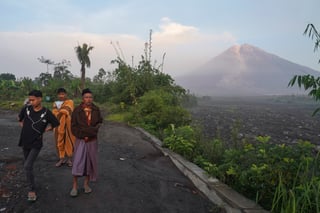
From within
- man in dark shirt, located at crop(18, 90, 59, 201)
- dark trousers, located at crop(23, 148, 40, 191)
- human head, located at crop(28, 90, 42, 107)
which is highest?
human head, located at crop(28, 90, 42, 107)

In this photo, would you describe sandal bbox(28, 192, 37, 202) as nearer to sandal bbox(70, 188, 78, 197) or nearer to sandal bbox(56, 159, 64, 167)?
sandal bbox(70, 188, 78, 197)

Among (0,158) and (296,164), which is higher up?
(296,164)

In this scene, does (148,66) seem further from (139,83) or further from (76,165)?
(76,165)

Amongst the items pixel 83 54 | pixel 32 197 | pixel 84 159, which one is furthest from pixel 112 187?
pixel 83 54

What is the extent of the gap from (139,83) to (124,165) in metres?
9.04

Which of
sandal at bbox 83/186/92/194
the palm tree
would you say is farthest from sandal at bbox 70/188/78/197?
the palm tree

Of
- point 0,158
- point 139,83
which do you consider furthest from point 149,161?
point 139,83

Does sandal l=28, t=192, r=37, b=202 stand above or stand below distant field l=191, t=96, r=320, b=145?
above

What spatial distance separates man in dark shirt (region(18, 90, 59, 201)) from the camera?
14.2 ft

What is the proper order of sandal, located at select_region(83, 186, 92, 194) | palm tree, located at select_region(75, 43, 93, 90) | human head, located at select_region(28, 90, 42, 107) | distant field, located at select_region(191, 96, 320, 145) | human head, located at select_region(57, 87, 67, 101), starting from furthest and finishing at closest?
palm tree, located at select_region(75, 43, 93, 90) < distant field, located at select_region(191, 96, 320, 145) < human head, located at select_region(57, 87, 67, 101) < sandal, located at select_region(83, 186, 92, 194) < human head, located at select_region(28, 90, 42, 107)

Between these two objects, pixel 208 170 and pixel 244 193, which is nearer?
pixel 244 193

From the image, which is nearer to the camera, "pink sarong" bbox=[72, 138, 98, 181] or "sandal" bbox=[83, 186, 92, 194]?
"pink sarong" bbox=[72, 138, 98, 181]

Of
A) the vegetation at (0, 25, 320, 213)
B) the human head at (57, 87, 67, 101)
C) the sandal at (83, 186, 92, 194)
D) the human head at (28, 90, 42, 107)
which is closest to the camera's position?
the vegetation at (0, 25, 320, 213)

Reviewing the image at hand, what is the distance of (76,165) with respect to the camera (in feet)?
14.3
